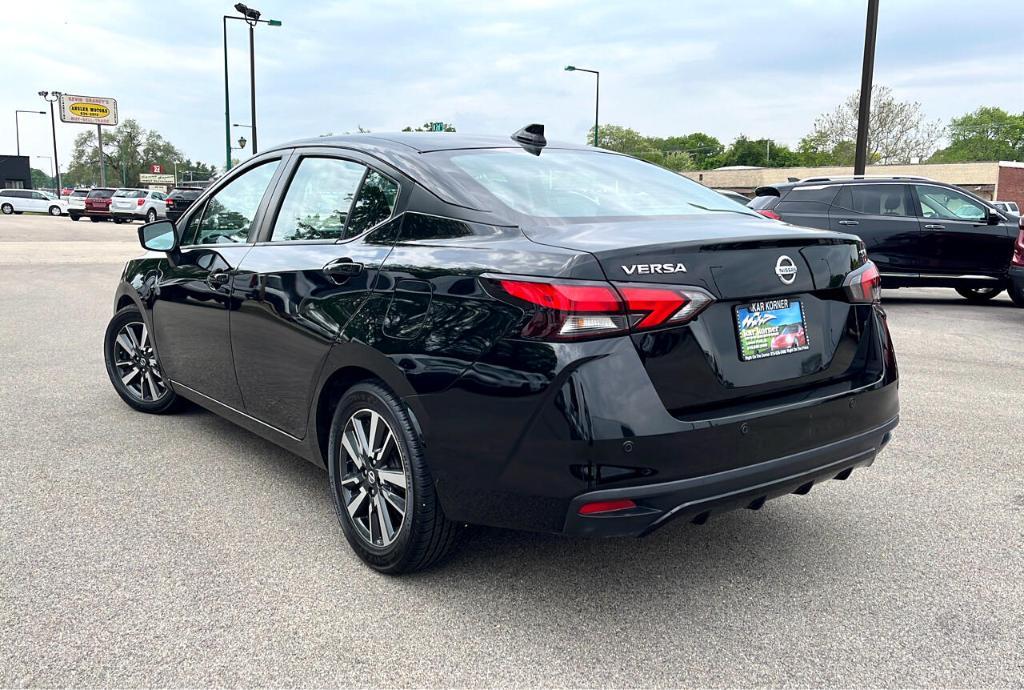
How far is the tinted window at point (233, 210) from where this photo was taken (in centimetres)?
411

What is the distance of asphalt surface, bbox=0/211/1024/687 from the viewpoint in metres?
2.55

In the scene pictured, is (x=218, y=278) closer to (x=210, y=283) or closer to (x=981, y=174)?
(x=210, y=283)

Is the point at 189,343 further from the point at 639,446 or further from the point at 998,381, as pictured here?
the point at 998,381

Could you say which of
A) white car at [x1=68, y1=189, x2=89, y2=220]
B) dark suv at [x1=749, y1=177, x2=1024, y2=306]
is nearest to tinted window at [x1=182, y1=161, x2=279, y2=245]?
dark suv at [x1=749, y1=177, x2=1024, y2=306]

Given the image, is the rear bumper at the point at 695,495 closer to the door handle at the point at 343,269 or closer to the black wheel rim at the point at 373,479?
the black wheel rim at the point at 373,479

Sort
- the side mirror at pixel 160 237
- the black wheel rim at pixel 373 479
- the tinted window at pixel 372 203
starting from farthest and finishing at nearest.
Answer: the side mirror at pixel 160 237 → the tinted window at pixel 372 203 → the black wheel rim at pixel 373 479

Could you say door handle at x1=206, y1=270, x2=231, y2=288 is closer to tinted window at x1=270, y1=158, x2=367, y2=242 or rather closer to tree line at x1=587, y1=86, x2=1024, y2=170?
tinted window at x1=270, y1=158, x2=367, y2=242

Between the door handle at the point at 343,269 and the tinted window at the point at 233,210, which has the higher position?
the tinted window at the point at 233,210

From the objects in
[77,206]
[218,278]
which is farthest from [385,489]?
[77,206]

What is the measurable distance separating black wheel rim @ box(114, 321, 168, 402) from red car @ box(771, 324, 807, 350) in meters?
3.59

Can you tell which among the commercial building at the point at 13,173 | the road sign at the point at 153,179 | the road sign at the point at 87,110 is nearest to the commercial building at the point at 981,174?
the commercial building at the point at 13,173

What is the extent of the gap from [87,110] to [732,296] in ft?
344

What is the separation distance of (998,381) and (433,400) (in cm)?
544

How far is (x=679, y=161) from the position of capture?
113 metres
